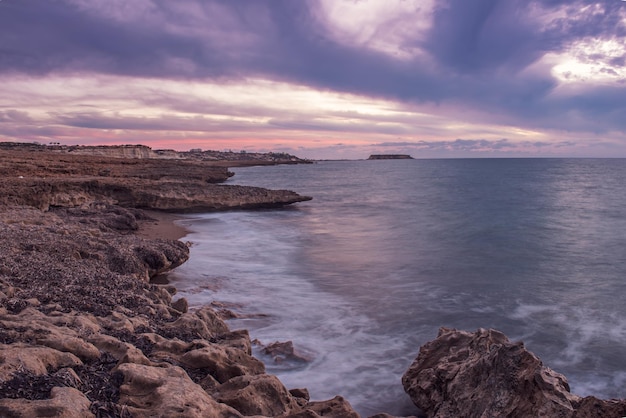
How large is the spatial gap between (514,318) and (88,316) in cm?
893

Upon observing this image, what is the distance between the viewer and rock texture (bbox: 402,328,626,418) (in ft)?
14.4

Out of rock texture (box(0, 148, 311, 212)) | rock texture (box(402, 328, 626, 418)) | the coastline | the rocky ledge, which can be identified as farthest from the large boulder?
rock texture (box(0, 148, 311, 212))

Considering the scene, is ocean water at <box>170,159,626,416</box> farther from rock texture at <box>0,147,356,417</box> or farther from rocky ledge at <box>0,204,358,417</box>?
rocky ledge at <box>0,204,358,417</box>

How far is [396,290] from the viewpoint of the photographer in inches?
516

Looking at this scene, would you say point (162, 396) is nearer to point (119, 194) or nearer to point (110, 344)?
point (110, 344)

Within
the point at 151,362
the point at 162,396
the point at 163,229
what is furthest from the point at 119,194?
the point at 162,396

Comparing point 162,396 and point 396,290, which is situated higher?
point 162,396

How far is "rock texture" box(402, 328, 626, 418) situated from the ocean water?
905 millimetres

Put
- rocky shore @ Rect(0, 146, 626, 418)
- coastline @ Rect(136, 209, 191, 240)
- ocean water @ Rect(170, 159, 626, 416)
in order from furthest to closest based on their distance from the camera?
coastline @ Rect(136, 209, 191, 240), ocean water @ Rect(170, 159, 626, 416), rocky shore @ Rect(0, 146, 626, 418)

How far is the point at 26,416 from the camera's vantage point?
3.34 meters

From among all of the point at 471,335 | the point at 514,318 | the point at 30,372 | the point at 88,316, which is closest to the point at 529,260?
the point at 514,318

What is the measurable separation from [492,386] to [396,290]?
819cm

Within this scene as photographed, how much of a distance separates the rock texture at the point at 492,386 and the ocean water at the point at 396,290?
91 centimetres

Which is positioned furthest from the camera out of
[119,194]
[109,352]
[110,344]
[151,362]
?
[119,194]
